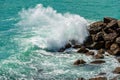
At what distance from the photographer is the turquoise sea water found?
94.8 ft

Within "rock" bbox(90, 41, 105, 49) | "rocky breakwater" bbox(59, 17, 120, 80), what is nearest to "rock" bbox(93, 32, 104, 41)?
"rocky breakwater" bbox(59, 17, 120, 80)

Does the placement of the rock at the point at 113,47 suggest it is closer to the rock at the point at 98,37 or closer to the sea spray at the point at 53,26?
the rock at the point at 98,37

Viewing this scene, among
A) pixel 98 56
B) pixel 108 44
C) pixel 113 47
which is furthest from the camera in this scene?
pixel 108 44

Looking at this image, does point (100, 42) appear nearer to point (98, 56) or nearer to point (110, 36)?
point (110, 36)

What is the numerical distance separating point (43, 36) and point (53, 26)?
11.5 ft

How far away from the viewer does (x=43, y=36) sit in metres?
37.7

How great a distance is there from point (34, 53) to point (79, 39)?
17.5 ft

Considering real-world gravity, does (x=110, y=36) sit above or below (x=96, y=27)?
below

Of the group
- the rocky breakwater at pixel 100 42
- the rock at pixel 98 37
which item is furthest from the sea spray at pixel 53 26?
the rock at pixel 98 37

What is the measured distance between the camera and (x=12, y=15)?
46.5m

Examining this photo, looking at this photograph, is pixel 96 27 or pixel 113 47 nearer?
pixel 113 47

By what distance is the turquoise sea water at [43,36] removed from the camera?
28.9 metres

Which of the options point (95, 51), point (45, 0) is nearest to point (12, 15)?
point (45, 0)

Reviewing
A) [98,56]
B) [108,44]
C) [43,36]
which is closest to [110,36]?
[108,44]
